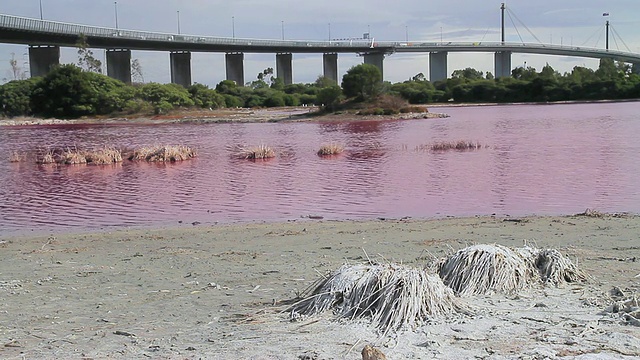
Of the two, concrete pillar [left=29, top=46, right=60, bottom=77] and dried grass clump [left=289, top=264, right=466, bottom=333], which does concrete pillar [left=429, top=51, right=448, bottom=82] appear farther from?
dried grass clump [left=289, top=264, right=466, bottom=333]

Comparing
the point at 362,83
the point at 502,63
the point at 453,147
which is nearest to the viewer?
the point at 453,147

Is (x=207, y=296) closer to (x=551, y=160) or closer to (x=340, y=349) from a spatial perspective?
(x=340, y=349)

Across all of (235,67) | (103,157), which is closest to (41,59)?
(235,67)

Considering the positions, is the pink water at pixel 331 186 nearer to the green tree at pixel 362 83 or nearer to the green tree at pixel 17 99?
the green tree at pixel 362 83

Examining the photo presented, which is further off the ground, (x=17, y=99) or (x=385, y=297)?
(x=17, y=99)

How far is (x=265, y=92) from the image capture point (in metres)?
122

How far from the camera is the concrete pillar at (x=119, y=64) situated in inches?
4348

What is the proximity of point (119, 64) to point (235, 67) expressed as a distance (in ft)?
76.6

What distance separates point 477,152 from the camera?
3183cm

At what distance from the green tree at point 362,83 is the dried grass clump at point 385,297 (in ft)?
244

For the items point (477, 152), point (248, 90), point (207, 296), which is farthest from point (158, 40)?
point (207, 296)

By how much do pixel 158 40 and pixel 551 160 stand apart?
291 feet

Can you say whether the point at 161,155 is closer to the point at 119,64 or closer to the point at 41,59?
the point at 41,59

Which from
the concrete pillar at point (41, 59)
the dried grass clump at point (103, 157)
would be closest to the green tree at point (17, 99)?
the concrete pillar at point (41, 59)
